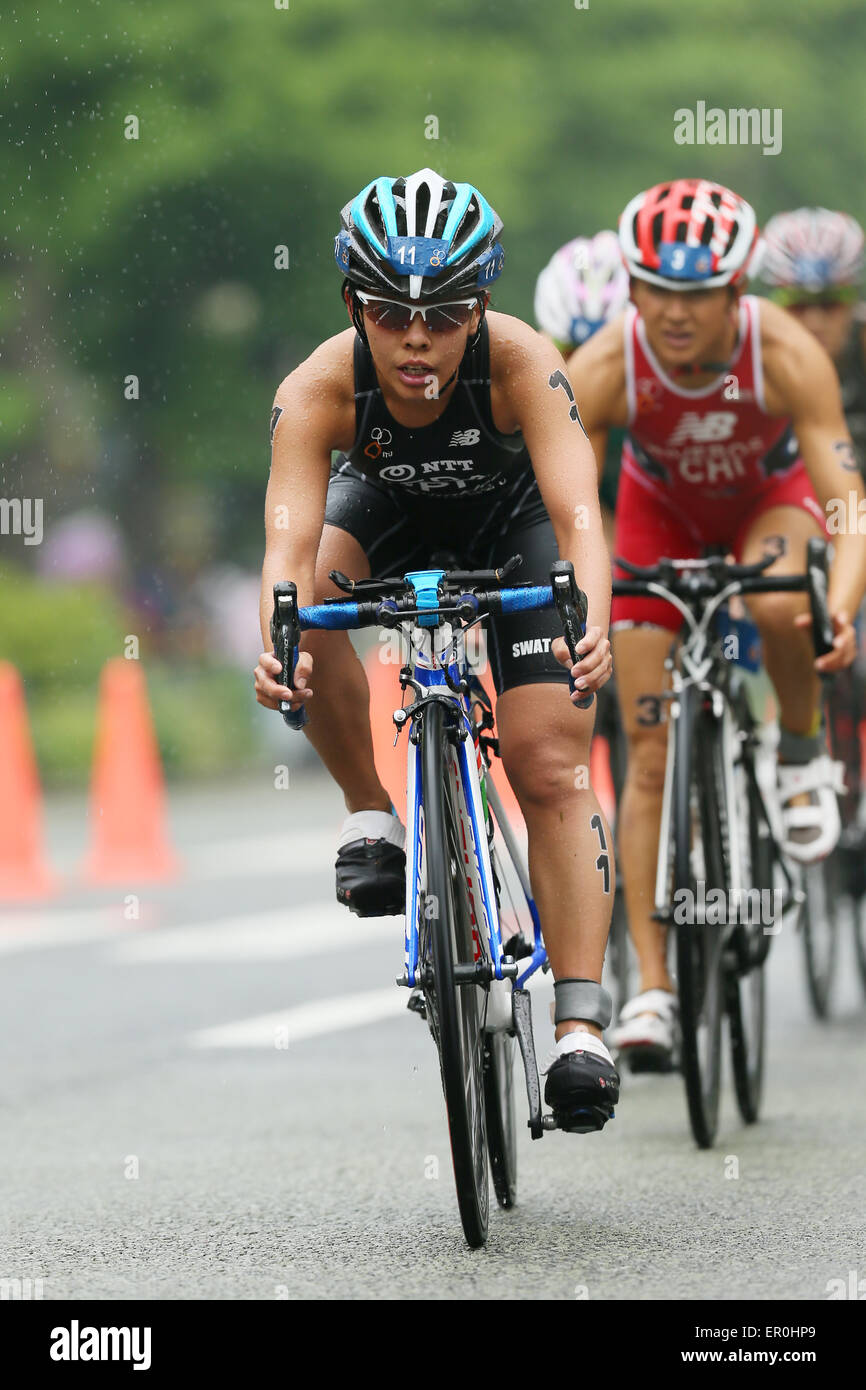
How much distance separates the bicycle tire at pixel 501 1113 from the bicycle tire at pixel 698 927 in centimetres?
81

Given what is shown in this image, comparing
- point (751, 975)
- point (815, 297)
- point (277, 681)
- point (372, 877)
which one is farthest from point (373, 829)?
point (815, 297)

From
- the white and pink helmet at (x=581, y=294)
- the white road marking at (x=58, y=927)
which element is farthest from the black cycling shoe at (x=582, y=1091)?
the white road marking at (x=58, y=927)

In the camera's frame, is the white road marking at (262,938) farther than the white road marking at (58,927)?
No

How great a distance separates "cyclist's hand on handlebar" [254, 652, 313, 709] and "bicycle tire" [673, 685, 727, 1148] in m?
1.81

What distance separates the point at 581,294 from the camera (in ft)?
27.2

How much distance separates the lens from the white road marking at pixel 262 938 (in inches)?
446

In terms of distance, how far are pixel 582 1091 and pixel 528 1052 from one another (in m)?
0.18

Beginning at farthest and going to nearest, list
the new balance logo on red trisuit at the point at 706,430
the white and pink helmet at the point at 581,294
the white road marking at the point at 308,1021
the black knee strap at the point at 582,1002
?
the white road marking at the point at 308,1021
the white and pink helmet at the point at 581,294
the new balance logo on red trisuit at the point at 706,430
the black knee strap at the point at 582,1002

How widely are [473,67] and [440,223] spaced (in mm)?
22974

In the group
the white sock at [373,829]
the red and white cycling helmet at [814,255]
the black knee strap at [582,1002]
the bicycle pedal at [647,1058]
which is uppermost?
the red and white cycling helmet at [814,255]
